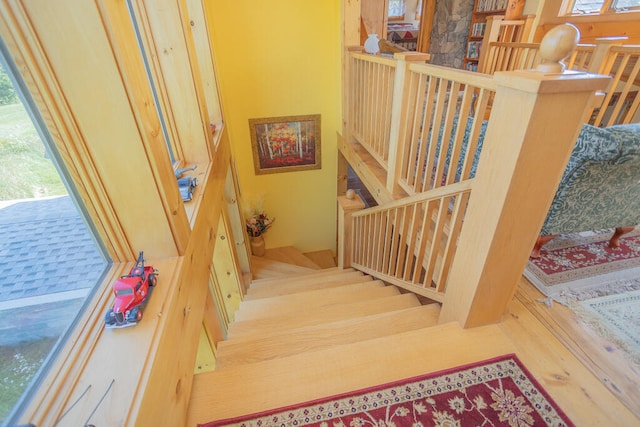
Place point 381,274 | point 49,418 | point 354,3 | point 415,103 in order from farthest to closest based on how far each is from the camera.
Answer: point 354,3 → point 381,274 → point 415,103 → point 49,418

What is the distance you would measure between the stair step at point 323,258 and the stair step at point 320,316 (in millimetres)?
2658

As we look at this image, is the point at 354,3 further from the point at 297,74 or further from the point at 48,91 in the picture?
the point at 48,91

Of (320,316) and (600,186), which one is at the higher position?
(600,186)

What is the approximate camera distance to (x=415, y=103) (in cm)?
177

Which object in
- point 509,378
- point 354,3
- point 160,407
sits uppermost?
point 354,3

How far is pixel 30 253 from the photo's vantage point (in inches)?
31.6

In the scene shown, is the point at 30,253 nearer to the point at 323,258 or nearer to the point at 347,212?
the point at 347,212

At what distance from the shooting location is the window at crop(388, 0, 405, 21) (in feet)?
27.2

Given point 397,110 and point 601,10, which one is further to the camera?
point 601,10

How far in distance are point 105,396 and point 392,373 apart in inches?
37.5

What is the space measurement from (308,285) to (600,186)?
7.05ft

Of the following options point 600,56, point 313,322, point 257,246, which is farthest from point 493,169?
point 257,246

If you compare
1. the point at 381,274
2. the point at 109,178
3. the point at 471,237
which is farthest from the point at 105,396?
the point at 381,274

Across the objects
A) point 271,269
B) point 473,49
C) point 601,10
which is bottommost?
point 271,269
